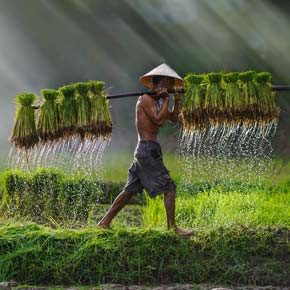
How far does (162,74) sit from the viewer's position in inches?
247

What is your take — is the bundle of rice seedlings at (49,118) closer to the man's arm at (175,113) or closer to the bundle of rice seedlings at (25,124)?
the bundle of rice seedlings at (25,124)

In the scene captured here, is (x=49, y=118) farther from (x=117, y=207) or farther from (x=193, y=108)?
(x=193, y=108)

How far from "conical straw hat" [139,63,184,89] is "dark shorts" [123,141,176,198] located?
61 centimetres

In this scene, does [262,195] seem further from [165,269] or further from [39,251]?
[39,251]

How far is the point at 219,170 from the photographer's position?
23.1 ft

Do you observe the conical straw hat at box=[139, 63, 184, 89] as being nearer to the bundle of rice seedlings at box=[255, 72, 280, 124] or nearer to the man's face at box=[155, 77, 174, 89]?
the man's face at box=[155, 77, 174, 89]

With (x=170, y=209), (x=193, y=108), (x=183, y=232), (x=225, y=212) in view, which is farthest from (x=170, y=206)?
(x=225, y=212)

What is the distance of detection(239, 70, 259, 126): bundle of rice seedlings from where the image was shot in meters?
6.29

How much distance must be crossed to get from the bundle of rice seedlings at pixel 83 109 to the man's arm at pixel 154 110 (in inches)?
23.4

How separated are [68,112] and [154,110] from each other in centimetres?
91

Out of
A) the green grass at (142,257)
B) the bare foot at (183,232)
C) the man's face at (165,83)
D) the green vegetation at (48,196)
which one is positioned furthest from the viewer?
the green vegetation at (48,196)

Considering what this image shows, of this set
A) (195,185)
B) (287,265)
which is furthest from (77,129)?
(195,185)

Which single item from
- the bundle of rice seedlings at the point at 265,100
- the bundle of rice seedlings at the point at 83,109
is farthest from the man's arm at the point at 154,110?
the bundle of rice seedlings at the point at 265,100

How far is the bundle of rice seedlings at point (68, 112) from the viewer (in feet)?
21.7
